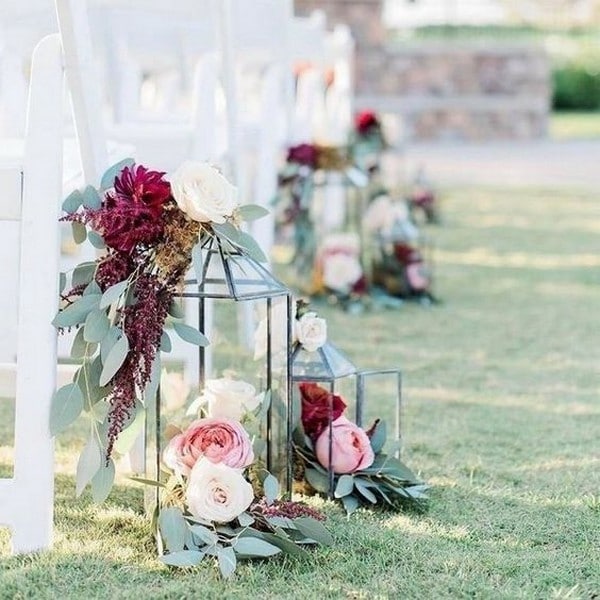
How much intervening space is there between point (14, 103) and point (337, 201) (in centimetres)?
264

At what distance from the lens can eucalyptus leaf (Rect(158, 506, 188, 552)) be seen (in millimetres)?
1790

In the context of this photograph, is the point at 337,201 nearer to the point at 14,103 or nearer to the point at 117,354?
the point at 14,103

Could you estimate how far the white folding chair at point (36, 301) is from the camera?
1.83 metres

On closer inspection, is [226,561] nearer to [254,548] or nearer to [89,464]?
[254,548]

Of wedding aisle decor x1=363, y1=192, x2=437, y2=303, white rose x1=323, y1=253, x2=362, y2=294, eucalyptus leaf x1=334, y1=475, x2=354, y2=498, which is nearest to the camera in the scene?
eucalyptus leaf x1=334, y1=475, x2=354, y2=498

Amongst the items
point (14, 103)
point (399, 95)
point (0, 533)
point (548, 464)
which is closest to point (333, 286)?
point (14, 103)

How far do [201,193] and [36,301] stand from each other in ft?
0.84

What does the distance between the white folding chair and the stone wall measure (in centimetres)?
1013

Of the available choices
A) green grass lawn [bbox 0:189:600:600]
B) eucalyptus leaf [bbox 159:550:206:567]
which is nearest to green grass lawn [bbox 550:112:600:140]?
green grass lawn [bbox 0:189:600:600]

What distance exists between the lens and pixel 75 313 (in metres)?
1.83

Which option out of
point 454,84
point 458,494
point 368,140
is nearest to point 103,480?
point 458,494

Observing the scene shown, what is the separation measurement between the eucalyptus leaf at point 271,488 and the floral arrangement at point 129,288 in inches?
7.5

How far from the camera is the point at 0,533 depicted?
194 centimetres

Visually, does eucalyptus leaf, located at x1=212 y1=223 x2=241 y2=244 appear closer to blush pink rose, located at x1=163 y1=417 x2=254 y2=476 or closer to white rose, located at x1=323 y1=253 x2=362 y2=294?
blush pink rose, located at x1=163 y1=417 x2=254 y2=476
